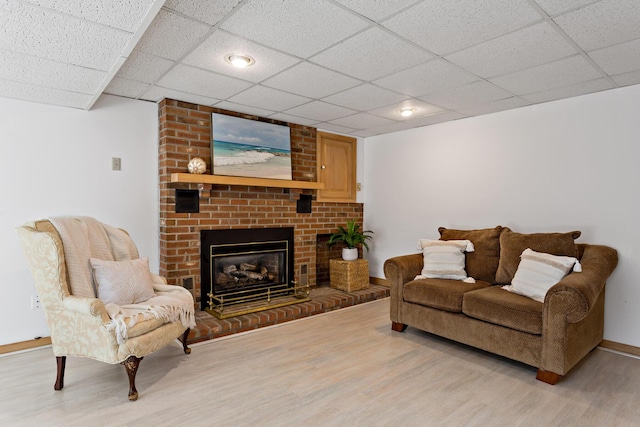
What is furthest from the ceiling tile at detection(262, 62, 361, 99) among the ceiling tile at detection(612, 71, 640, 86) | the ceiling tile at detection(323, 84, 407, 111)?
the ceiling tile at detection(612, 71, 640, 86)

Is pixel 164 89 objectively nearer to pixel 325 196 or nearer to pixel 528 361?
pixel 325 196

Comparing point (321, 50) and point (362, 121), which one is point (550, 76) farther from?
point (362, 121)

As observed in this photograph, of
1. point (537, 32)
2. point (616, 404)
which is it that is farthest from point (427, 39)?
point (616, 404)

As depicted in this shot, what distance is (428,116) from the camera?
4.11 meters

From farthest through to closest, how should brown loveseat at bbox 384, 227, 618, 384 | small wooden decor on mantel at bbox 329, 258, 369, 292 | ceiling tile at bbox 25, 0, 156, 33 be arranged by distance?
small wooden decor on mantel at bbox 329, 258, 369, 292, brown loveseat at bbox 384, 227, 618, 384, ceiling tile at bbox 25, 0, 156, 33

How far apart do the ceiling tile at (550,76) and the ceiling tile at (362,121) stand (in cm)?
144

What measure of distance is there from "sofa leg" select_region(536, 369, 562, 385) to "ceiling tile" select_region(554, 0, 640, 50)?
2.21 metres

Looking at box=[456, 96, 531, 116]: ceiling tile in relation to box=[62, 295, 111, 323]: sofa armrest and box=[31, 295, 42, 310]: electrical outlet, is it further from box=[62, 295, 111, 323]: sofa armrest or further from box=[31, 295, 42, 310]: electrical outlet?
box=[31, 295, 42, 310]: electrical outlet

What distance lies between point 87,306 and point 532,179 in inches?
157

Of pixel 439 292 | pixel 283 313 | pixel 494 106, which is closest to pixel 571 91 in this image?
pixel 494 106

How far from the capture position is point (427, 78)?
2939 mm

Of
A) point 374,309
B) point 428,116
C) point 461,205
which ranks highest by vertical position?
point 428,116

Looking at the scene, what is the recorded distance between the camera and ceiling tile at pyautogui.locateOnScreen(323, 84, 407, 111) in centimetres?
324

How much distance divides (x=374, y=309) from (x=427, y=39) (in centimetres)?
298
